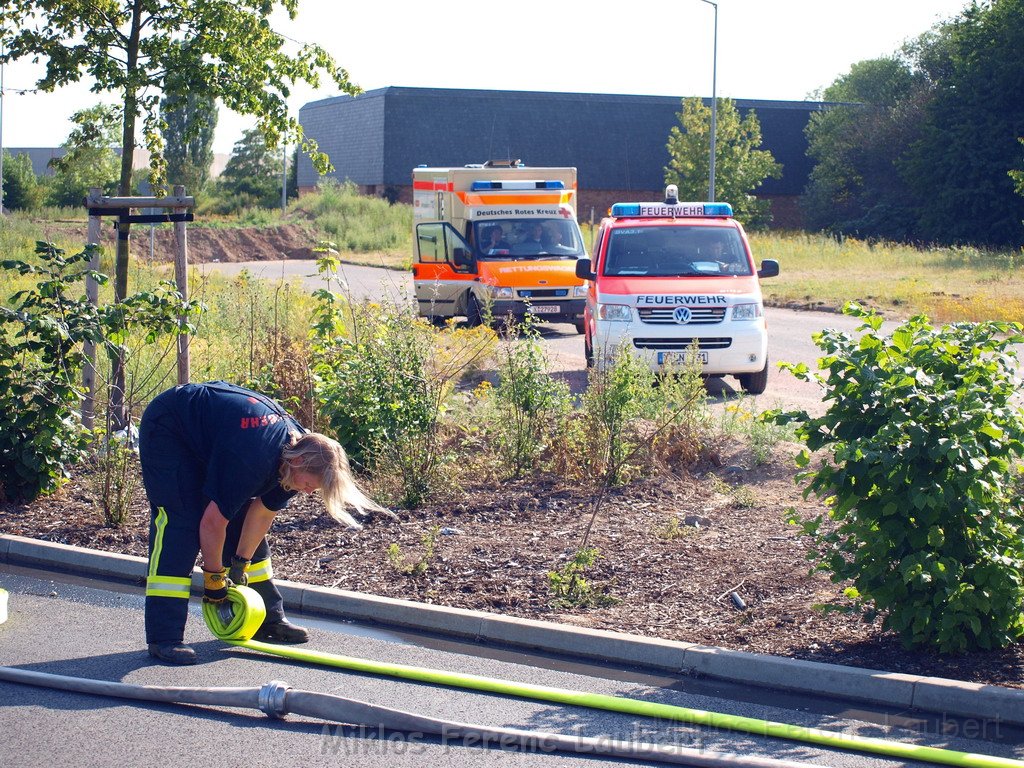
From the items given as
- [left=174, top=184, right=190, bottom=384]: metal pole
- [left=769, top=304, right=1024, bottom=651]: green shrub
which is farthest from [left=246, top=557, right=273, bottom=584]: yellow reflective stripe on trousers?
[left=174, top=184, right=190, bottom=384]: metal pole

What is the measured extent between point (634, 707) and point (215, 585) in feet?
7.04

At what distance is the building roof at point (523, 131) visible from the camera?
5928 centimetres

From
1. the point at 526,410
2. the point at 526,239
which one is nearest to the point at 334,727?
the point at 526,410

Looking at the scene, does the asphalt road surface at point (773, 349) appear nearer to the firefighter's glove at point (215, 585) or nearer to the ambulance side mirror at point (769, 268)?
the ambulance side mirror at point (769, 268)

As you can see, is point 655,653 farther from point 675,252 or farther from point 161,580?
point 675,252

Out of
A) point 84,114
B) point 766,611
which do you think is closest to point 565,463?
point 766,611

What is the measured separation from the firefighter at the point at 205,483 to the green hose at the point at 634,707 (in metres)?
0.26

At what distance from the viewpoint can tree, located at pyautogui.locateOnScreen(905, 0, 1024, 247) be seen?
4791 cm

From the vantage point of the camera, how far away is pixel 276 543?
765 centimetres

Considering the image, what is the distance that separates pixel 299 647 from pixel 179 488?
41.1 inches

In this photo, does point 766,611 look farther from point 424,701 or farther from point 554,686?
point 424,701

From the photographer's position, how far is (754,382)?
45.1 feet

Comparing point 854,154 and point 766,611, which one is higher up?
point 854,154

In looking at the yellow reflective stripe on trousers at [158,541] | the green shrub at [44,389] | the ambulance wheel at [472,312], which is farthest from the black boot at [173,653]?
the ambulance wheel at [472,312]
